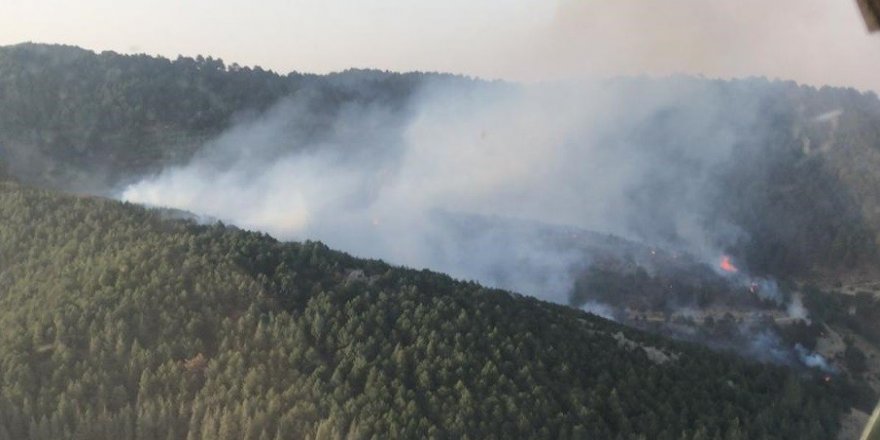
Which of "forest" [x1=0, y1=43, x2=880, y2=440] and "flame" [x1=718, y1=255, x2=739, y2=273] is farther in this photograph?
"flame" [x1=718, y1=255, x2=739, y2=273]

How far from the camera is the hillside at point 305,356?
30.4 meters

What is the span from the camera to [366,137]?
4550 inches

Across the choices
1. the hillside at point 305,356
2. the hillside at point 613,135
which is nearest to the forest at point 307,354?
the hillside at point 305,356

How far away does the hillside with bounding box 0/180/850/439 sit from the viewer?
99.7 feet

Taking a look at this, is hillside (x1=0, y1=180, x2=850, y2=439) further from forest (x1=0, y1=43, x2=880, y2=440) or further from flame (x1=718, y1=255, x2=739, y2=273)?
flame (x1=718, y1=255, x2=739, y2=273)

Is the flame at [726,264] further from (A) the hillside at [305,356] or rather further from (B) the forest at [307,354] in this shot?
(A) the hillside at [305,356]

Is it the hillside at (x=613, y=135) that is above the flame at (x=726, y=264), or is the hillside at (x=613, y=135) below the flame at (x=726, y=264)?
above

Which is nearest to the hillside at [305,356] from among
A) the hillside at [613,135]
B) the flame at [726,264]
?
the hillside at [613,135]

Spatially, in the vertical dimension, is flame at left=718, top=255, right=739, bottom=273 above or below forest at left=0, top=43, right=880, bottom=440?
below

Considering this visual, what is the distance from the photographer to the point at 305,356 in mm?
34562

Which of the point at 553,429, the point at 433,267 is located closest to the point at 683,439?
the point at 553,429

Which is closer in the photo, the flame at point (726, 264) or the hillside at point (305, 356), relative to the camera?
the hillside at point (305, 356)

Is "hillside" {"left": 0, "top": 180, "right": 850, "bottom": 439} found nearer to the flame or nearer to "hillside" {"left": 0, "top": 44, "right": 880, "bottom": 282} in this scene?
"hillside" {"left": 0, "top": 44, "right": 880, "bottom": 282}

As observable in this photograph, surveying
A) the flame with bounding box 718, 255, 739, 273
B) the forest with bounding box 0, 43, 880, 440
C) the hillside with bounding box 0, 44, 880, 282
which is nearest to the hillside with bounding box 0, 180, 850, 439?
the forest with bounding box 0, 43, 880, 440
